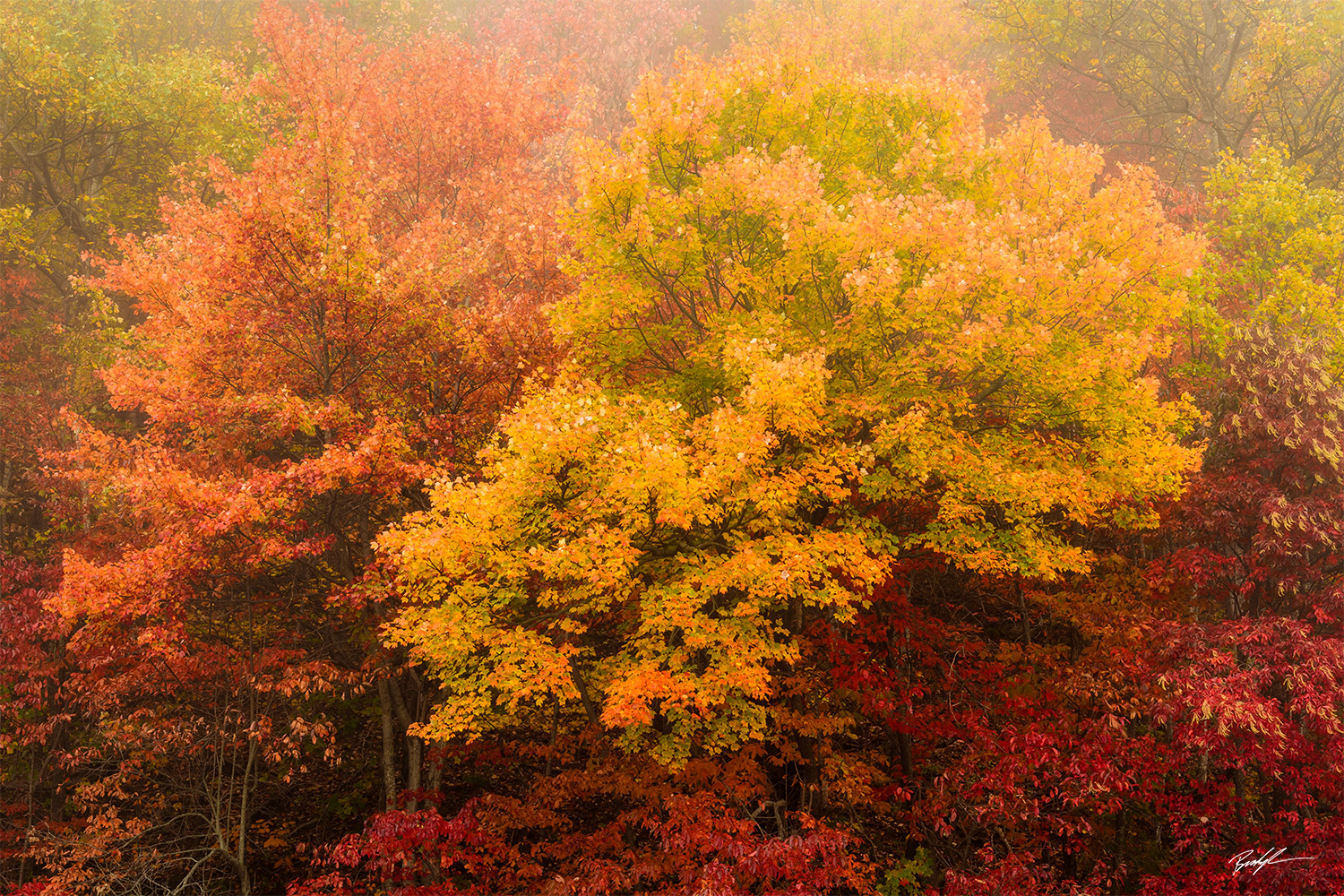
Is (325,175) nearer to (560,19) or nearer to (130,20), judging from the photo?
(130,20)

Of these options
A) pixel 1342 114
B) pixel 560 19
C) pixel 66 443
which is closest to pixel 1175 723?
pixel 1342 114

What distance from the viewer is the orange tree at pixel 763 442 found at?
1042 cm

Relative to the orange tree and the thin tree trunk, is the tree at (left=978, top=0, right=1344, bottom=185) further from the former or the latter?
the thin tree trunk

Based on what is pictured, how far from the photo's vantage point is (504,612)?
12.0 metres

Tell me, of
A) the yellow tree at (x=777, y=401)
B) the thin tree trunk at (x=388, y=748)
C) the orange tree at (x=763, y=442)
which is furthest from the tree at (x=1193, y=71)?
the thin tree trunk at (x=388, y=748)

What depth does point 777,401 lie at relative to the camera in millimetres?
10516

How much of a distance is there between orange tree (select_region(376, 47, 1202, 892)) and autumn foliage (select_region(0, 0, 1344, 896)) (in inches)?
4.1

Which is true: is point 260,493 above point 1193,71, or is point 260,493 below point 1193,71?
below

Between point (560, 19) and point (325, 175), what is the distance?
29.7 m

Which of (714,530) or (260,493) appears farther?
(714,530)
